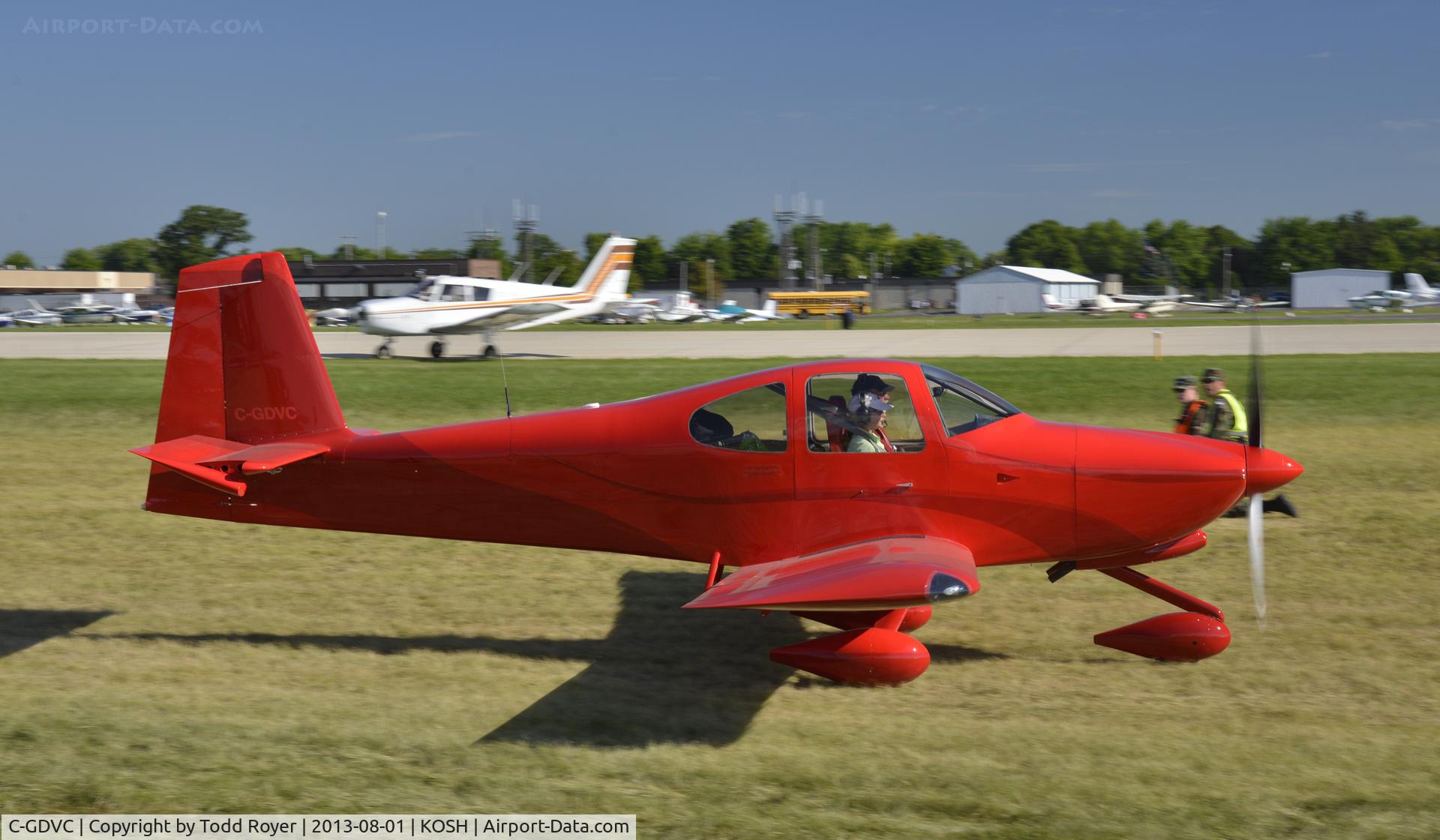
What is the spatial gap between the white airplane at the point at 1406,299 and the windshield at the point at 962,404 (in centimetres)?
9058

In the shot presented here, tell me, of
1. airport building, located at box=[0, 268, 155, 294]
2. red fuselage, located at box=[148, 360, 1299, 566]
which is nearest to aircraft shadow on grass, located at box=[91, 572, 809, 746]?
red fuselage, located at box=[148, 360, 1299, 566]

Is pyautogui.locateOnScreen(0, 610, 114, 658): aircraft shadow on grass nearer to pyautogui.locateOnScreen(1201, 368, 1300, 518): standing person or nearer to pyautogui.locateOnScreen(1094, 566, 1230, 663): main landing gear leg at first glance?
pyautogui.locateOnScreen(1094, 566, 1230, 663): main landing gear leg

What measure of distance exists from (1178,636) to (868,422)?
2.28 meters

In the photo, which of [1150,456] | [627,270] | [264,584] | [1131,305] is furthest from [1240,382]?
[1131,305]

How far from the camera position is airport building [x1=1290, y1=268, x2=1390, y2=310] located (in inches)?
4281

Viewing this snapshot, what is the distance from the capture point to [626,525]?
259 inches

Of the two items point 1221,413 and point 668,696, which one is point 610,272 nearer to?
point 1221,413

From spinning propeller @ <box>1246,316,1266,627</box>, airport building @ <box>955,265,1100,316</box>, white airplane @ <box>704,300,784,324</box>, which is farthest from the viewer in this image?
airport building @ <box>955,265,1100,316</box>

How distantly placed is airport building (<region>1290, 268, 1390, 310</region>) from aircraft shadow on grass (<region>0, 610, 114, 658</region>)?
391 ft

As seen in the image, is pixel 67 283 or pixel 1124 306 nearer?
pixel 1124 306

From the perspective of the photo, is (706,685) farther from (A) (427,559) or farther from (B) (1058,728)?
(A) (427,559)

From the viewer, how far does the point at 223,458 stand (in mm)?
6660

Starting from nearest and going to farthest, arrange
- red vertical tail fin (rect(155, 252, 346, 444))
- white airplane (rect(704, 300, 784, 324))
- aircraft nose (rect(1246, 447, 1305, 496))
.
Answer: aircraft nose (rect(1246, 447, 1305, 496)) < red vertical tail fin (rect(155, 252, 346, 444)) < white airplane (rect(704, 300, 784, 324))

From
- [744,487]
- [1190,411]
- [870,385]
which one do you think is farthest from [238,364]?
[1190,411]
